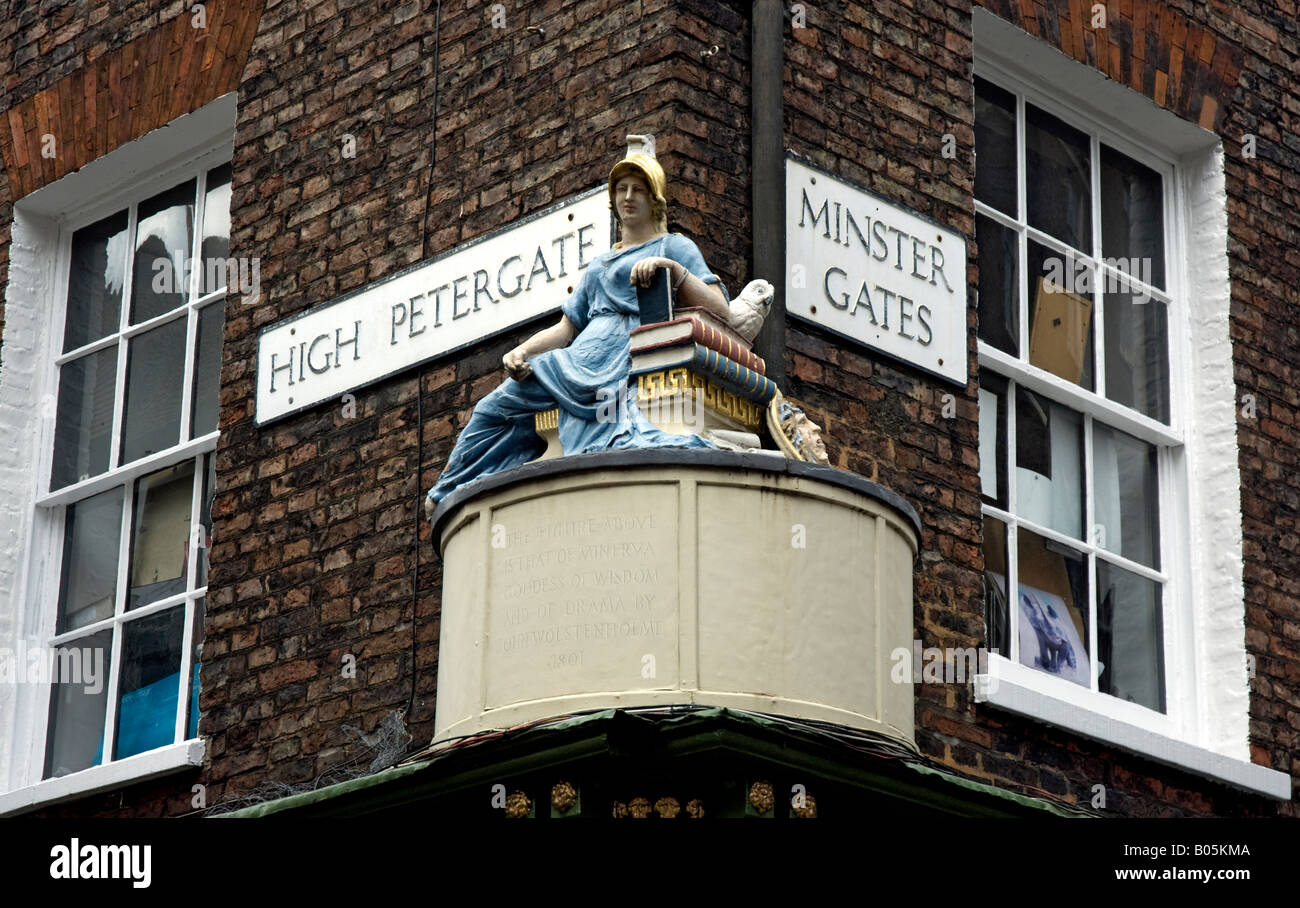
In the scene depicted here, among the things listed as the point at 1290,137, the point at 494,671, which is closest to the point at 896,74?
the point at 1290,137

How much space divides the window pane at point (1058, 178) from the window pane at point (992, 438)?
0.87 metres

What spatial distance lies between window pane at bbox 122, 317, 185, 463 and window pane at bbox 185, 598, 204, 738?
0.91 m

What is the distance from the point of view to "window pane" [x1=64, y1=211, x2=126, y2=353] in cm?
1151

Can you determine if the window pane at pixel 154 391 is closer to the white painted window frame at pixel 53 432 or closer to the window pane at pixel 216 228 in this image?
the white painted window frame at pixel 53 432

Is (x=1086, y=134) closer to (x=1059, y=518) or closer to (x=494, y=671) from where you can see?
(x=1059, y=518)

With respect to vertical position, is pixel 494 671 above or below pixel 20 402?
below

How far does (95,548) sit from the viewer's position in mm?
11094

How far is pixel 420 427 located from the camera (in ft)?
31.1

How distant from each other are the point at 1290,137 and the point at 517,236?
4.04 meters

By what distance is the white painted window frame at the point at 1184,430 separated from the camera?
32.7 feet

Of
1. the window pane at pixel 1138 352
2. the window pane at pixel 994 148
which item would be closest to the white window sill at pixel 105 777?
the window pane at pixel 994 148
